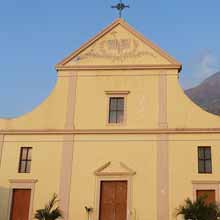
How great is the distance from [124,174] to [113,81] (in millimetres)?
5114

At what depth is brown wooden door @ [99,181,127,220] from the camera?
1994cm

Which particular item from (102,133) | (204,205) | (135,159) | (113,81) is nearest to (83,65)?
(113,81)

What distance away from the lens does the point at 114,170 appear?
2048cm

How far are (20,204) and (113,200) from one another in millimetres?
4662

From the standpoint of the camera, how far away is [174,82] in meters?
21.9

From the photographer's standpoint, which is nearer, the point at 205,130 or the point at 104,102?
the point at 205,130

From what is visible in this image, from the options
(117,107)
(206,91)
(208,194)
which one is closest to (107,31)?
(117,107)

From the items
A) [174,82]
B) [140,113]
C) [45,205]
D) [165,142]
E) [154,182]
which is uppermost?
[174,82]

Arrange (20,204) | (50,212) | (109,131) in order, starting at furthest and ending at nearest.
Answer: (109,131) < (20,204) < (50,212)

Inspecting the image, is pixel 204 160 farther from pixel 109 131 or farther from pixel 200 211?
pixel 109 131

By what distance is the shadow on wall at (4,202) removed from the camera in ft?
67.4

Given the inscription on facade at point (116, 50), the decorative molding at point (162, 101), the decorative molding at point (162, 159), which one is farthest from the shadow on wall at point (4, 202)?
the decorative molding at point (162, 101)

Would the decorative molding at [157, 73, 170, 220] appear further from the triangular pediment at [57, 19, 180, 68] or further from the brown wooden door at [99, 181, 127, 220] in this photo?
the brown wooden door at [99, 181, 127, 220]

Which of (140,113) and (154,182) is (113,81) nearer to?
(140,113)
